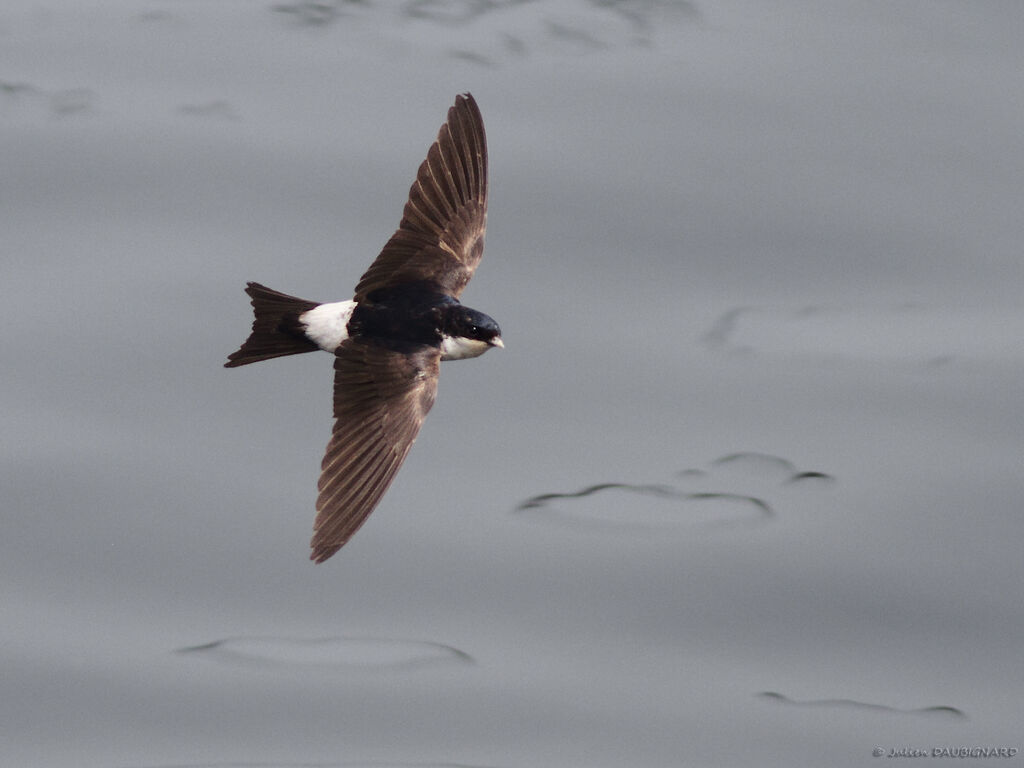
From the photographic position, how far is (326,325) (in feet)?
14.8

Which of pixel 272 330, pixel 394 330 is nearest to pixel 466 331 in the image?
pixel 394 330

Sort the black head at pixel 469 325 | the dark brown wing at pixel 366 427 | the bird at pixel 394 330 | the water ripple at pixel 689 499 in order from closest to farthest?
the dark brown wing at pixel 366 427
the bird at pixel 394 330
the black head at pixel 469 325
the water ripple at pixel 689 499

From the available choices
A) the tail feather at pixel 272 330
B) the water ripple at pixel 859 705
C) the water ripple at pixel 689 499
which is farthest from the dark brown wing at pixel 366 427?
the water ripple at pixel 859 705

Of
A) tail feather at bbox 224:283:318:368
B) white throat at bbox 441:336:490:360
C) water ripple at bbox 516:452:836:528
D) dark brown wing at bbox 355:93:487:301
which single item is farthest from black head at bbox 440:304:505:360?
water ripple at bbox 516:452:836:528

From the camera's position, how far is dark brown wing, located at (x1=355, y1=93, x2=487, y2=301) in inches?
185

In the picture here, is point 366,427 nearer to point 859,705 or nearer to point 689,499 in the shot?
point 689,499

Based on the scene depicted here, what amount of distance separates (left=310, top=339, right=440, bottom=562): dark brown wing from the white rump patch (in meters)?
0.04

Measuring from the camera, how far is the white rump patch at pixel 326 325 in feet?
14.8

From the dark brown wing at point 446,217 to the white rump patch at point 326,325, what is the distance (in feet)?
0.50

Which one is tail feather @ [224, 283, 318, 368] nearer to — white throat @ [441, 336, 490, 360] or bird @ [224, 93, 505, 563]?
bird @ [224, 93, 505, 563]

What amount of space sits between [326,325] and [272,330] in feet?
0.41

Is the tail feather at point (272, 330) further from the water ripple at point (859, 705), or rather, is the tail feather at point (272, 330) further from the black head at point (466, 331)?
the water ripple at point (859, 705)

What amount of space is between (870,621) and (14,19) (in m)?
3.53

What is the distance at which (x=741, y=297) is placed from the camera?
17.7 feet
